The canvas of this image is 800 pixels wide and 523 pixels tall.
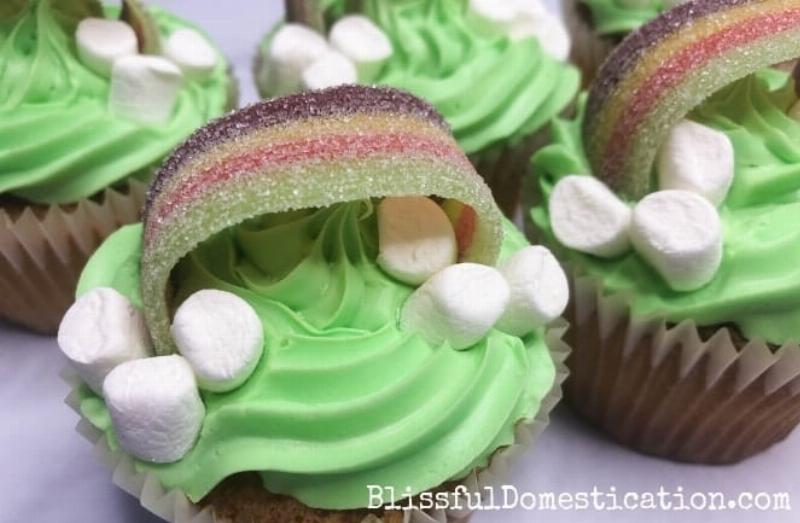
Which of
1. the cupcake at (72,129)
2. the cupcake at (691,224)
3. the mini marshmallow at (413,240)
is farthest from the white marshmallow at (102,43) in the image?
the cupcake at (691,224)

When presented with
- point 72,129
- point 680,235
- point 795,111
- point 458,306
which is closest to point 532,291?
point 458,306

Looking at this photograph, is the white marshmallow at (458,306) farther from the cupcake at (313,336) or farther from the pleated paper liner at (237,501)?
the pleated paper liner at (237,501)

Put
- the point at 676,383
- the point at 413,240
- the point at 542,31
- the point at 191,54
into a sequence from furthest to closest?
the point at 542,31, the point at 191,54, the point at 676,383, the point at 413,240

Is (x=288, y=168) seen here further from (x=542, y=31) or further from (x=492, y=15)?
(x=542, y=31)


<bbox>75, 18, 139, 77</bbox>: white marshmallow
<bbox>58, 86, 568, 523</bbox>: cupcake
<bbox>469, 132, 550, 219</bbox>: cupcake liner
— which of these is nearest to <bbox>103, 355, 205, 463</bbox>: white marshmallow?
<bbox>58, 86, 568, 523</bbox>: cupcake

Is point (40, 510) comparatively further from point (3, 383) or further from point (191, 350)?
point (191, 350)

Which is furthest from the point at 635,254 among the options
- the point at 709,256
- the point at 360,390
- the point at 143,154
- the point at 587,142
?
the point at 143,154
